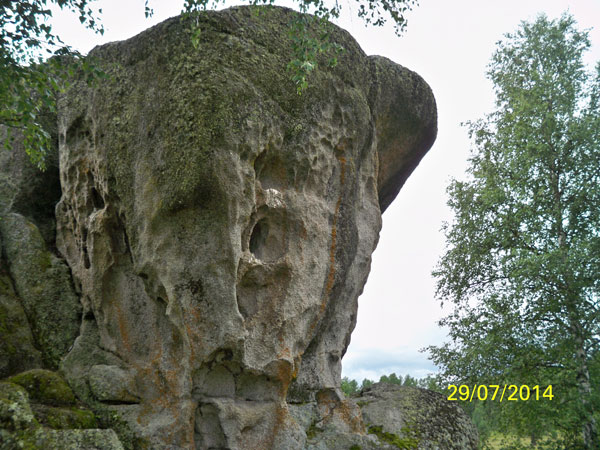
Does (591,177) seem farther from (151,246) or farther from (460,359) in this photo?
(151,246)

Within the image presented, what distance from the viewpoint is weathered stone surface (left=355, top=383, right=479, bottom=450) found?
28.0 ft

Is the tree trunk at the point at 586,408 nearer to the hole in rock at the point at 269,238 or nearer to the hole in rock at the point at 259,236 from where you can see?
the hole in rock at the point at 269,238

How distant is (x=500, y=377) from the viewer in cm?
1361

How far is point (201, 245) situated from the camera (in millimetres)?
6453

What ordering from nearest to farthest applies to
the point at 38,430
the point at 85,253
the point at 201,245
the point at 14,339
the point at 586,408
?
the point at 38,430 → the point at 201,245 → the point at 14,339 → the point at 85,253 → the point at 586,408

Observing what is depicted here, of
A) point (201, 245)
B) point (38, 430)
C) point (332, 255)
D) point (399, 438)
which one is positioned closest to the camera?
point (38, 430)

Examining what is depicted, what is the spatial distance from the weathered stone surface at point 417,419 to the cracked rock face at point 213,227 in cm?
63

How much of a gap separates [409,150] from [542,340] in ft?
21.9

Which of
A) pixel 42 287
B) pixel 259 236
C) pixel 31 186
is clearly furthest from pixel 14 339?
pixel 259 236

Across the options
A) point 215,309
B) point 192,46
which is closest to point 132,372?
point 215,309

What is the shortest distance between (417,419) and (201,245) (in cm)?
501

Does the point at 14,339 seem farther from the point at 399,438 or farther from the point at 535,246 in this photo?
the point at 535,246

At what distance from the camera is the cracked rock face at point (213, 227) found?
255 inches

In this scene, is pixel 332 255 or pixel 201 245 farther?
pixel 332 255
